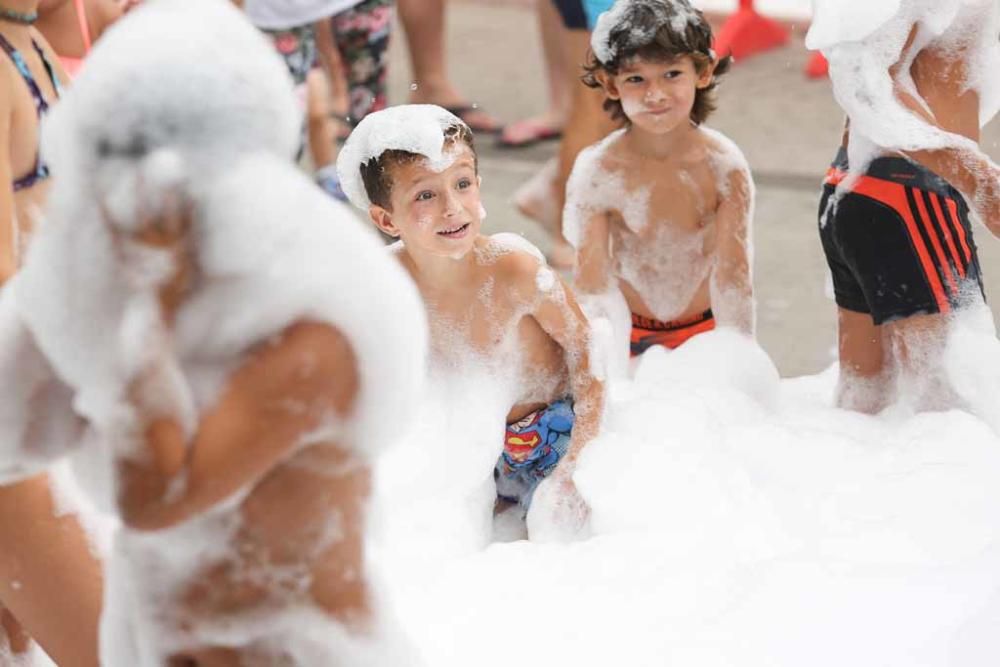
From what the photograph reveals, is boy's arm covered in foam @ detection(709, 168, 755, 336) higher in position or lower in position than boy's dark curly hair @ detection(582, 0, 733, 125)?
lower

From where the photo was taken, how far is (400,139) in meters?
2.19

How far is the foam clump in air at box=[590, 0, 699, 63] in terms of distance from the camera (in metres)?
2.60

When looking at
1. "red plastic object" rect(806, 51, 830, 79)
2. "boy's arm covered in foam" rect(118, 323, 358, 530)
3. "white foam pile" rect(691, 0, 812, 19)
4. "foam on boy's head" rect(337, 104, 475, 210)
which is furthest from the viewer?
"white foam pile" rect(691, 0, 812, 19)

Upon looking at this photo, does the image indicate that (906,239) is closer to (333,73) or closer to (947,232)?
(947,232)

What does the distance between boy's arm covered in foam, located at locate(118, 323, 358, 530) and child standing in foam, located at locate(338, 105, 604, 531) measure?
88cm

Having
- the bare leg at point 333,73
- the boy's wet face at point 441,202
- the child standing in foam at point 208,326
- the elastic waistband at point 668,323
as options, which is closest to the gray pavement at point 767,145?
the bare leg at point 333,73

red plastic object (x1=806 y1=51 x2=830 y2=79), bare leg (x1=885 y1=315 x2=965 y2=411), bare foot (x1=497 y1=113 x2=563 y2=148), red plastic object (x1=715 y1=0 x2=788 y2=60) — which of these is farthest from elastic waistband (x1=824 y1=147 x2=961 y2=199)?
red plastic object (x1=715 y1=0 x2=788 y2=60)

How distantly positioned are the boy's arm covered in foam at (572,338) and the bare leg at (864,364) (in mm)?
599

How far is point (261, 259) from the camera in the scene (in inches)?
53.7

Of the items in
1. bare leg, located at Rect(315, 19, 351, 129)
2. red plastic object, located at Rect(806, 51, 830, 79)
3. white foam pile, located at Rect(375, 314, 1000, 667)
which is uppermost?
white foam pile, located at Rect(375, 314, 1000, 667)

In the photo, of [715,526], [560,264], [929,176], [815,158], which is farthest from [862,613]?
[815,158]

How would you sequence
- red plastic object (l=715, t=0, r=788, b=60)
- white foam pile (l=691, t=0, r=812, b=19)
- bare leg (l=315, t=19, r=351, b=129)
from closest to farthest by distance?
1. bare leg (l=315, t=19, r=351, b=129)
2. red plastic object (l=715, t=0, r=788, b=60)
3. white foam pile (l=691, t=0, r=812, b=19)

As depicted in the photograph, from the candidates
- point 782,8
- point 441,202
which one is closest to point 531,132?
point 782,8

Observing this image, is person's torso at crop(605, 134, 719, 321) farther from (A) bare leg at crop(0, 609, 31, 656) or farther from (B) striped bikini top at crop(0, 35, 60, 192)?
(A) bare leg at crop(0, 609, 31, 656)
